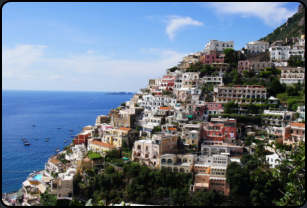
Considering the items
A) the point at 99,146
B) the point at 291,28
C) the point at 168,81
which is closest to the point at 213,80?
the point at 168,81

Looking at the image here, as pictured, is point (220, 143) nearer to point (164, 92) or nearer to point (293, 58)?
point (164, 92)

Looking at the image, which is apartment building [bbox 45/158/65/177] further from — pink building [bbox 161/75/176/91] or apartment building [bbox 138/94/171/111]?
pink building [bbox 161/75/176/91]

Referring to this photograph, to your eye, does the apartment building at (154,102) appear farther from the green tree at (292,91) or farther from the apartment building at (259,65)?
the green tree at (292,91)

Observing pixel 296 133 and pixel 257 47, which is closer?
pixel 296 133

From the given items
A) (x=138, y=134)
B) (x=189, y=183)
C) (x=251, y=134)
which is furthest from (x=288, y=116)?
(x=138, y=134)

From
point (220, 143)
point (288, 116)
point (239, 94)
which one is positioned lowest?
point (220, 143)

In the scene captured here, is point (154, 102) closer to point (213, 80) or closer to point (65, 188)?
point (213, 80)
